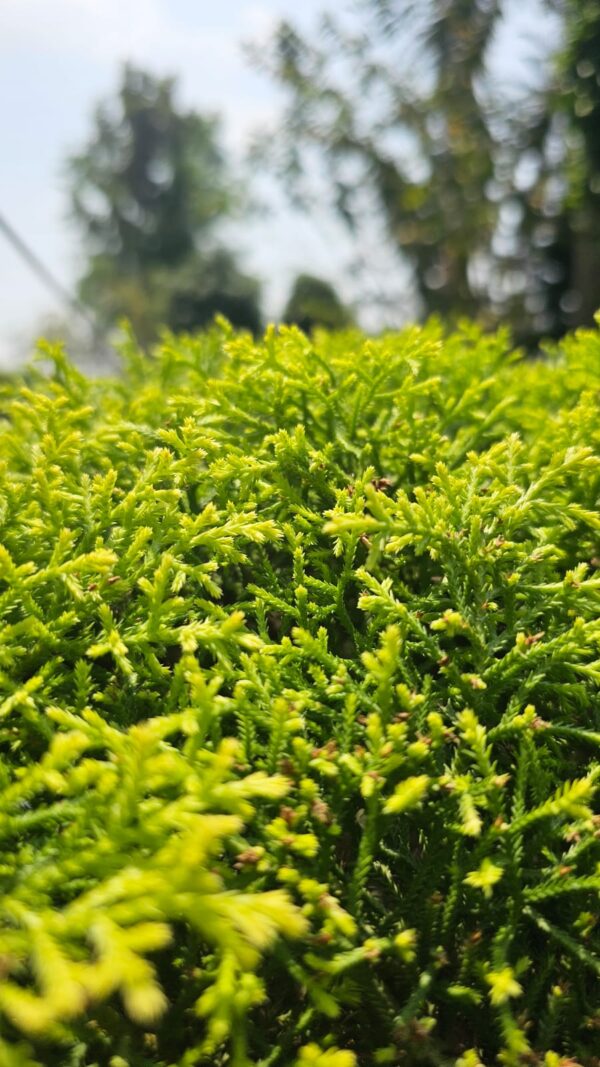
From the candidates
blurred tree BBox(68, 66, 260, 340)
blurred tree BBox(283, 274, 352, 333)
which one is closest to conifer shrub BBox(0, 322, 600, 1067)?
blurred tree BBox(283, 274, 352, 333)

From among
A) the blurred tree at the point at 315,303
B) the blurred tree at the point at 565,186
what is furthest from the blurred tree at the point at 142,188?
the blurred tree at the point at 565,186

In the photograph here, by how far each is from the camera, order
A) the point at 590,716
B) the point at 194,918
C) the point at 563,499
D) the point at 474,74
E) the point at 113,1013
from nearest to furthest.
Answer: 1. the point at 194,918
2. the point at 113,1013
3. the point at 590,716
4. the point at 563,499
5. the point at 474,74

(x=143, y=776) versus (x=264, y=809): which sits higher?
(x=143, y=776)

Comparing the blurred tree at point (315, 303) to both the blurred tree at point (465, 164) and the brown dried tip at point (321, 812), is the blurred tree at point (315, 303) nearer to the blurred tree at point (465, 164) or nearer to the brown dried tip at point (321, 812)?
the blurred tree at point (465, 164)

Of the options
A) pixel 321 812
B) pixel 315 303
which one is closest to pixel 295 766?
pixel 321 812

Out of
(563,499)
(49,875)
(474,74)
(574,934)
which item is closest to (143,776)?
(49,875)

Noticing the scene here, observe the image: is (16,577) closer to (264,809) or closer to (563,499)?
(264,809)
